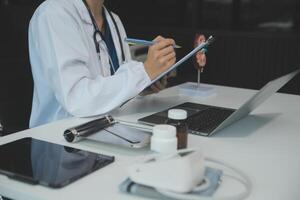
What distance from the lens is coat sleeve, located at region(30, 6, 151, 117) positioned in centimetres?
125

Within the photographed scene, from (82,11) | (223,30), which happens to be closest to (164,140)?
(82,11)

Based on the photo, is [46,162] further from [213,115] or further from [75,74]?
[213,115]

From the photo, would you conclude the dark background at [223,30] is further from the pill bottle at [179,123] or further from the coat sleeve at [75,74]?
the pill bottle at [179,123]

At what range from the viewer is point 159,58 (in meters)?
1.22

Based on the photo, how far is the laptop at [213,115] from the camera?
1128 millimetres

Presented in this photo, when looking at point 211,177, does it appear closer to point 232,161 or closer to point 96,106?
point 232,161

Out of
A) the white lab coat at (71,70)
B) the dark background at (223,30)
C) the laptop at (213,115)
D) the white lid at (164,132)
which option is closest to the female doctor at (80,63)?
the white lab coat at (71,70)

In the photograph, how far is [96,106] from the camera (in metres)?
1.26

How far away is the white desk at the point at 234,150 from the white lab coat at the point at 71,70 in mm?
80

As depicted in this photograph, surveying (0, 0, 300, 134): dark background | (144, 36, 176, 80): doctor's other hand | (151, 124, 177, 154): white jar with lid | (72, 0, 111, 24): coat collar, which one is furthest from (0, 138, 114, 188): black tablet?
(0, 0, 300, 134): dark background

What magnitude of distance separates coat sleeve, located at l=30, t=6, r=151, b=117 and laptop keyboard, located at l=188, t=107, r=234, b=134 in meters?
0.18

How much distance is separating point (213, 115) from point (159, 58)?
24cm

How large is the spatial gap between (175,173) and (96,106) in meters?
0.59

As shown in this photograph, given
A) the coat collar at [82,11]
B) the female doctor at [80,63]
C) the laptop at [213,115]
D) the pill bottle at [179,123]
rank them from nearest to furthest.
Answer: the pill bottle at [179,123], the laptop at [213,115], the female doctor at [80,63], the coat collar at [82,11]
